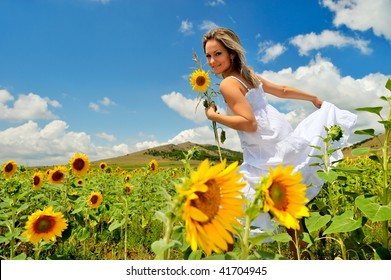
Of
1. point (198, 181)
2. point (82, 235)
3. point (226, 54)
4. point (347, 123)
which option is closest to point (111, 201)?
point (82, 235)

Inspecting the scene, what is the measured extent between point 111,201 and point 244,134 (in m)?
2.71

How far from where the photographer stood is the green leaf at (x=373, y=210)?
6.30 ft

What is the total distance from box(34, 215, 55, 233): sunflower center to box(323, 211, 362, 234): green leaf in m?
1.66

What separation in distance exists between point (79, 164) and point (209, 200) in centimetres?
327

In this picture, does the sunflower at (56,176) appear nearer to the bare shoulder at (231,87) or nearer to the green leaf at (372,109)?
the bare shoulder at (231,87)

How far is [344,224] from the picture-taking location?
7.08 ft

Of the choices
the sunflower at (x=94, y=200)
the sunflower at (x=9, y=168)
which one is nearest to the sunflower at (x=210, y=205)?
the sunflower at (x=94, y=200)

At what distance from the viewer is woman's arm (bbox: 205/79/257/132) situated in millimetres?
2768

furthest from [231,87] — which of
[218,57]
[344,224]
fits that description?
[344,224]

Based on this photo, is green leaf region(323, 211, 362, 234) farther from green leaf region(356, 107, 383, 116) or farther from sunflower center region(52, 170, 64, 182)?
sunflower center region(52, 170, 64, 182)

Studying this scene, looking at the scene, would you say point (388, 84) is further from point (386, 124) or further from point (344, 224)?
point (344, 224)

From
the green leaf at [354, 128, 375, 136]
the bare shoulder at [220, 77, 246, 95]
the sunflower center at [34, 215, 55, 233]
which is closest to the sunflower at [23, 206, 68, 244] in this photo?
the sunflower center at [34, 215, 55, 233]

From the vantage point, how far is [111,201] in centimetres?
506

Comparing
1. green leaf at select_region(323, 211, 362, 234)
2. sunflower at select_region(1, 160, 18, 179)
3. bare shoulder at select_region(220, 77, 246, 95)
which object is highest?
bare shoulder at select_region(220, 77, 246, 95)
